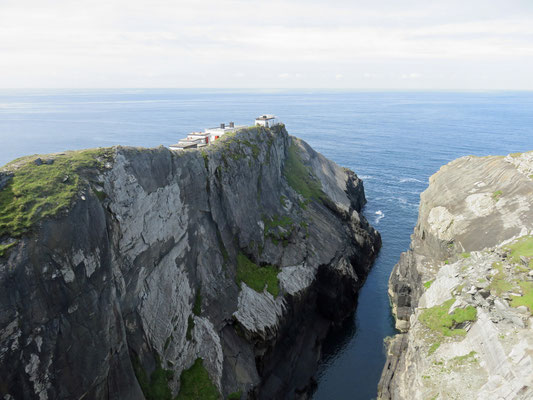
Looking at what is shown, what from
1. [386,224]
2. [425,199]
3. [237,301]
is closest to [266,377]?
[237,301]

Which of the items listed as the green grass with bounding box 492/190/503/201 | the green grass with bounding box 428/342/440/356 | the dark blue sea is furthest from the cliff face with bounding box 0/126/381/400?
the green grass with bounding box 492/190/503/201

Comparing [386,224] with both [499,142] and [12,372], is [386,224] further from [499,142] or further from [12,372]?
[499,142]

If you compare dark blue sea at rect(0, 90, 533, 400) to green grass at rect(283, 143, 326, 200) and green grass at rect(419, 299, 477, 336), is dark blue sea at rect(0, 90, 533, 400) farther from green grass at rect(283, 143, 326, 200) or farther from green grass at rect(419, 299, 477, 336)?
green grass at rect(283, 143, 326, 200)

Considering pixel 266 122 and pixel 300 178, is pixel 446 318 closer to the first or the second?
pixel 300 178

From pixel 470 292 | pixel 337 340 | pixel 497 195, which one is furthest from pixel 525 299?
pixel 497 195

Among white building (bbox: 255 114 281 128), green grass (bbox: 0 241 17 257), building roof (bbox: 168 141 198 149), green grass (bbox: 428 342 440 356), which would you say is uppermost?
white building (bbox: 255 114 281 128)
